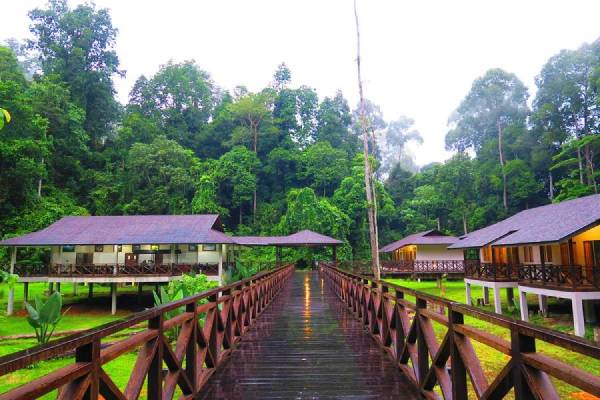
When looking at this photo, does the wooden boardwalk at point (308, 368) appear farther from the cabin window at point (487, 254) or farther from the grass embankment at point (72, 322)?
the cabin window at point (487, 254)

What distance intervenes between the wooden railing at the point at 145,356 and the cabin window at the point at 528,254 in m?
18.1

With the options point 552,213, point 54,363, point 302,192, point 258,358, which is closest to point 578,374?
point 258,358

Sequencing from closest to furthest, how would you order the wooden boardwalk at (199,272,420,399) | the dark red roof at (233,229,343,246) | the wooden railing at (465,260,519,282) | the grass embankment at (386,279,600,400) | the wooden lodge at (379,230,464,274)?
the wooden boardwalk at (199,272,420,399), the grass embankment at (386,279,600,400), the wooden railing at (465,260,519,282), the dark red roof at (233,229,343,246), the wooden lodge at (379,230,464,274)

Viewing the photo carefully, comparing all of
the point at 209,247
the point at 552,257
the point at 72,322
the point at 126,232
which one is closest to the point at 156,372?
the point at 552,257

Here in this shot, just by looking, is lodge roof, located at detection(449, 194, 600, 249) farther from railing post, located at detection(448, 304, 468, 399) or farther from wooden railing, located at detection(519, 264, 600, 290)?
railing post, located at detection(448, 304, 468, 399)

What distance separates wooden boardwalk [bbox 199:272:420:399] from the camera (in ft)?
13.5

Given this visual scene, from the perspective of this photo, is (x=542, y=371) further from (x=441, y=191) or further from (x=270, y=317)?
(x=441, y=191)

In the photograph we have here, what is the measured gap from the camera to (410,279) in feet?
117

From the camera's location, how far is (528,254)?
19.8 m

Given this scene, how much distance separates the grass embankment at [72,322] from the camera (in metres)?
10.7

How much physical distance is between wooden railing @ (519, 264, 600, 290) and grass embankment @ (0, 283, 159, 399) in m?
13.8

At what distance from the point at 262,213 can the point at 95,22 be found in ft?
110

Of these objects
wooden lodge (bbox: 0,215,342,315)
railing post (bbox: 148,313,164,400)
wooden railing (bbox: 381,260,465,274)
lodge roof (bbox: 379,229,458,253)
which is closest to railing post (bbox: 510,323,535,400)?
railing post (bbox: 148,313,164,400)

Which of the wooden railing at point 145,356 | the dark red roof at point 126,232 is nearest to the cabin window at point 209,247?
the dark red roof at point 126,232
